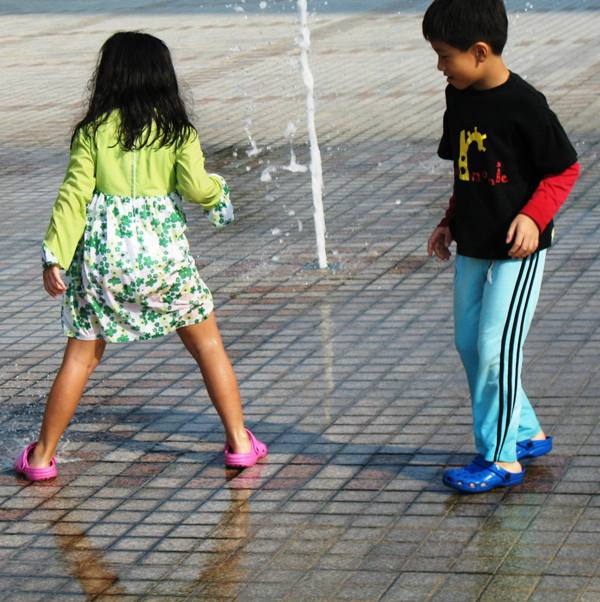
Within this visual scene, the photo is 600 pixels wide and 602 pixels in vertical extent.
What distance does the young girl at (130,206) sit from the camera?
4.77 m

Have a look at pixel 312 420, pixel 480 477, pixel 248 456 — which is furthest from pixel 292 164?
pixel 480 477

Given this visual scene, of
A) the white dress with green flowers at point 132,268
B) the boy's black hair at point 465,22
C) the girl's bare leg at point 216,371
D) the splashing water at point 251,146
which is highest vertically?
the boy's black hair at point 465,22

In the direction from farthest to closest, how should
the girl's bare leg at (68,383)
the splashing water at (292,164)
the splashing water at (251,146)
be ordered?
the splashing water at (251,146), the splashing water at (292,164), the girl's bare leg at (68,383)

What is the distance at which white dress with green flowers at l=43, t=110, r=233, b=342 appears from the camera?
4.83 meters

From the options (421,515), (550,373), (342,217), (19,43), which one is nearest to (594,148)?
(342,217)

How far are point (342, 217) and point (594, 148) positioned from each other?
2572mm

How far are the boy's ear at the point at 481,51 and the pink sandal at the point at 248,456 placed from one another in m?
1.58

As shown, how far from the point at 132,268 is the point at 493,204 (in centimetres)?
117

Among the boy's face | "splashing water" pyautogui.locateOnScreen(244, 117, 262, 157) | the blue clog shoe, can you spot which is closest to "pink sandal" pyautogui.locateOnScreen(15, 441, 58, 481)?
the blue clog shoe

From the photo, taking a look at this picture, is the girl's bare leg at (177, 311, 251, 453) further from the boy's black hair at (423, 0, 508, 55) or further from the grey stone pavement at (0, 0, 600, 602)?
the boy's black hair at (423, 0, 508, 55)

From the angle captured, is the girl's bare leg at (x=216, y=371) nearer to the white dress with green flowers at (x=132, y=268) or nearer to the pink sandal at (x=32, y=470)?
the white dress with green flowers at (x=132, y=268)

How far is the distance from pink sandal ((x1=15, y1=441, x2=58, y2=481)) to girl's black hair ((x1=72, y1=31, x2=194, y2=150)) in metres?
1.16

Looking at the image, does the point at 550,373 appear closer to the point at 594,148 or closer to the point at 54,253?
the point at 54,253

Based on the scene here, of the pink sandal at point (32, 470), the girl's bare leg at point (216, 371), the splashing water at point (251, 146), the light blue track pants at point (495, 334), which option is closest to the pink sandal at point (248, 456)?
the girl's bare leg at point (216, 371)
